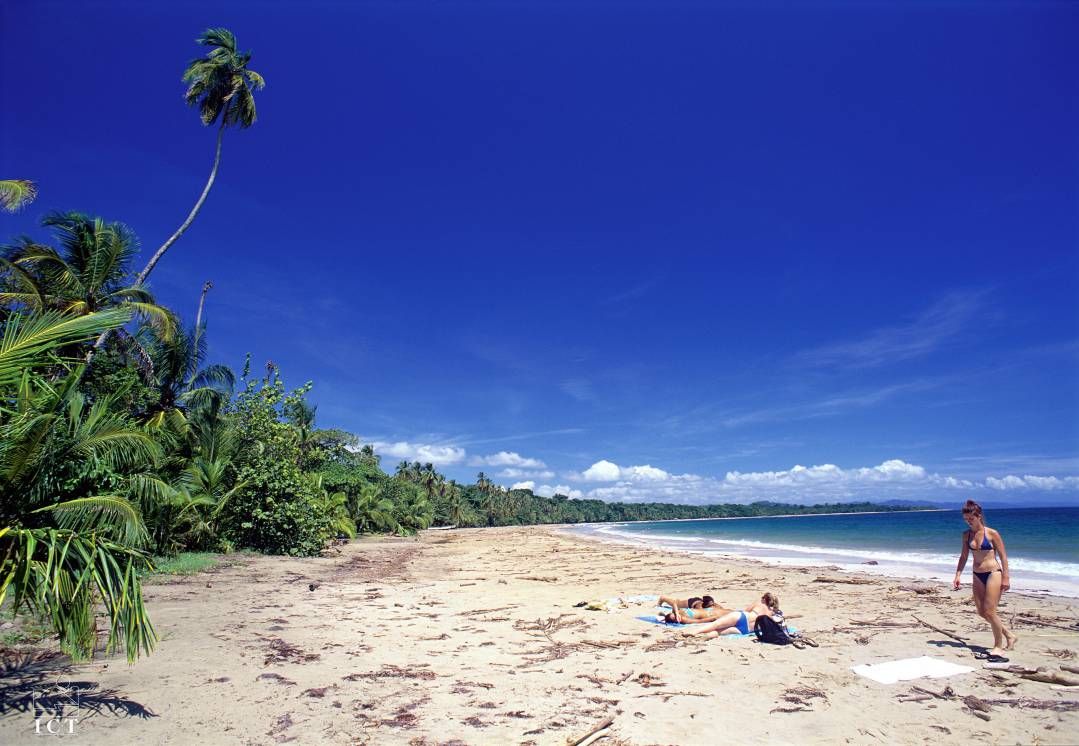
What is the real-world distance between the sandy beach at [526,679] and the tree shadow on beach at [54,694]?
0.03m

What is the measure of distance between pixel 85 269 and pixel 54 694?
599 inches

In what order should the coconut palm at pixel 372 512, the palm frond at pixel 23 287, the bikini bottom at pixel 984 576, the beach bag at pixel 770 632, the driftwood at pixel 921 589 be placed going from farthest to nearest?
the coconut palm at pixel 372 512, the palm frond at pixel 23 287, the driftwood at pixel 921 589, the beach bag at pixel 770 632, the bikini bottom at pixel 984 576

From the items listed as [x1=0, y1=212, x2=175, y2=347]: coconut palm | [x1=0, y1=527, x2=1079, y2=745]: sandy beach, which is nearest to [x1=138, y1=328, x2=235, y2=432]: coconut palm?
[x1=0, y1=212, x2=175, y2=347]: coconut palm

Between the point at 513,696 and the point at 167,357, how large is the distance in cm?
2136

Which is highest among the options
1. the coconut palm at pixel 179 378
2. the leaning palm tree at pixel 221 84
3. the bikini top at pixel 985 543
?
the leaning palm tree at pixel 221 84

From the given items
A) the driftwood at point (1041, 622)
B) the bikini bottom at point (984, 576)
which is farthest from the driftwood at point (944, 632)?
the driftwood at point (1041, 622)

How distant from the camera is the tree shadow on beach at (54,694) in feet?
15.6

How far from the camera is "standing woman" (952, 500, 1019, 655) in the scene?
269 inches

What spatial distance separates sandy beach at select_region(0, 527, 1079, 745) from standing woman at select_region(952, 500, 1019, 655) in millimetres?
407

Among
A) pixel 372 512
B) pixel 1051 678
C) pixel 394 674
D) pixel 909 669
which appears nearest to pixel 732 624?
pixel 909 669

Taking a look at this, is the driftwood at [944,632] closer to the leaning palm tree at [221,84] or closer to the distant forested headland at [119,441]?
the distant forested headland at [119,441]

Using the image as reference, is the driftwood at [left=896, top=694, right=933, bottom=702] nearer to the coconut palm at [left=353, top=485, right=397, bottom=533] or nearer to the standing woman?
the standing woman

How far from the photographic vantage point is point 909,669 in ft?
21.0

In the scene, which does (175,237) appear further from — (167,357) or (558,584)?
(558,584)
